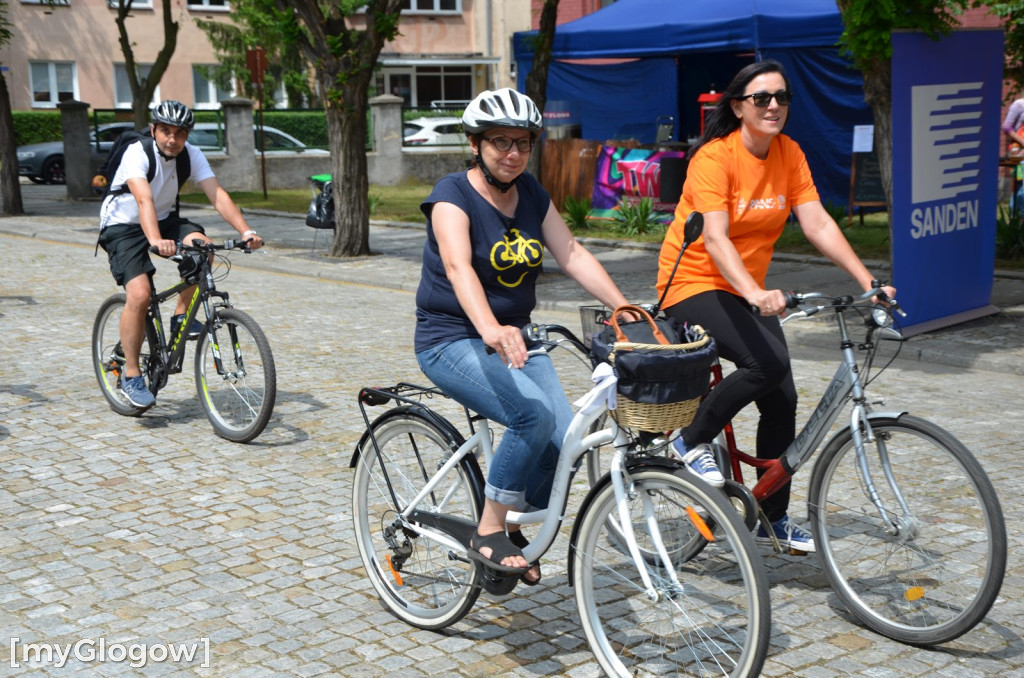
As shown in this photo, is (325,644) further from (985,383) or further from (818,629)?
(985,383)

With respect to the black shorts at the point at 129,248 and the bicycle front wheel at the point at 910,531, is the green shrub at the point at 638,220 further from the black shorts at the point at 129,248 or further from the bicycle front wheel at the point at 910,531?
the bicycle front wheel at the point at 910,531

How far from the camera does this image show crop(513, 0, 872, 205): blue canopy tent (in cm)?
1642

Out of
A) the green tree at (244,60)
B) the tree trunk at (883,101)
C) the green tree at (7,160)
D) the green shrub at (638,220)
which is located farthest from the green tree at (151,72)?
the tree trunk at (883,101)

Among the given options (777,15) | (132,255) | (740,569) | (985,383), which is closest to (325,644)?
(740,569)

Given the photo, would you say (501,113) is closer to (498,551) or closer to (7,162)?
(498,551)

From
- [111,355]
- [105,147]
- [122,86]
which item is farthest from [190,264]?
[122,86]

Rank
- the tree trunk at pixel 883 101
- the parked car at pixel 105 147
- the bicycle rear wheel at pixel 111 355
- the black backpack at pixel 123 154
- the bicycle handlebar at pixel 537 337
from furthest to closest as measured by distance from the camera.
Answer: the parked car at pixel 105 147
the tree trunk at pixel 883 101
the bicycle rear wheel at pixel 111 355
the black backpack at pixel 123 154
the bicycle handlebar at pixel 537 337

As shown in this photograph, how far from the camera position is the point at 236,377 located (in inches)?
287

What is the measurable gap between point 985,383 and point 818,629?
489cm

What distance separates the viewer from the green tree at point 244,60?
42.0m

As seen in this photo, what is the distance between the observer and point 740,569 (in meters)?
3.56

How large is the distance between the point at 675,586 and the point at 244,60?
40975 millimetres

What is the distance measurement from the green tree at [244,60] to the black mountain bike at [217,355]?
113 feet

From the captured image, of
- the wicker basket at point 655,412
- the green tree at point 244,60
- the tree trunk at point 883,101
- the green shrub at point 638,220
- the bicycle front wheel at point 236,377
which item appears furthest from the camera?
the green tree at point 244,60
